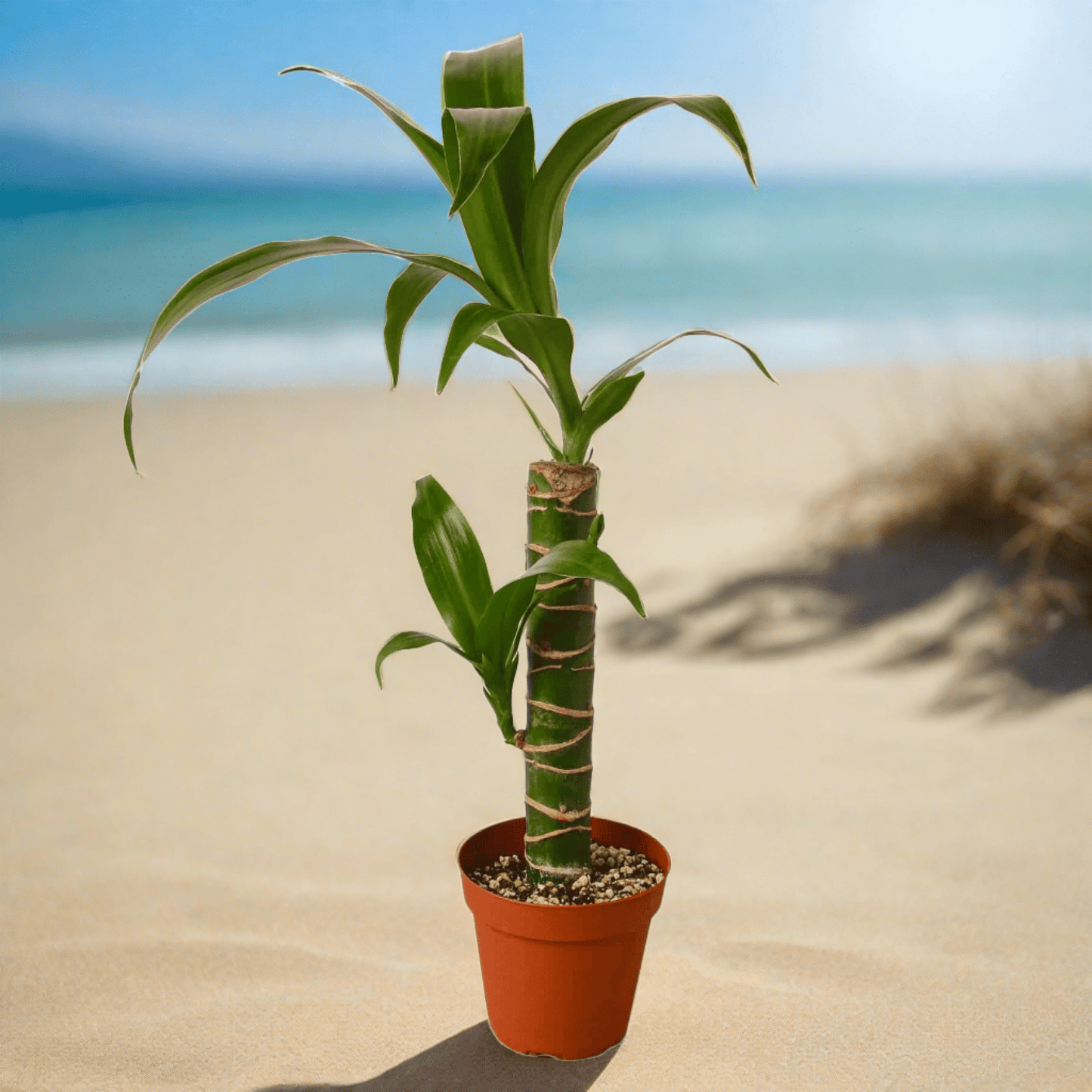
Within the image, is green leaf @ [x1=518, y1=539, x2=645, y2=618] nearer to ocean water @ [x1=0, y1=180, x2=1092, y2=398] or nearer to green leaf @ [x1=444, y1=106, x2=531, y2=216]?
green leaf @ [x1=444, y1=106, x2=531, y2=216]

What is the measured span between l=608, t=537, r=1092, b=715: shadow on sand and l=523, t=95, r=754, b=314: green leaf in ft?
4.51

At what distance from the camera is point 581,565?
0.98m

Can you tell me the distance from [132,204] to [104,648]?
523 inches

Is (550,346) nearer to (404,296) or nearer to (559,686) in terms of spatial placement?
(404,296)

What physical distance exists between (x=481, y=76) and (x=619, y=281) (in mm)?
10764

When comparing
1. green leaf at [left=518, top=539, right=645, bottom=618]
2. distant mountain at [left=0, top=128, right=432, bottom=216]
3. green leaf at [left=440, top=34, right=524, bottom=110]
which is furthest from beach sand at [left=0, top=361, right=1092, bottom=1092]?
distant mountain at [left=0, top=128, right=432, bottom=216]

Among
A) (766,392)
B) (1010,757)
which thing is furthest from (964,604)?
(766,392)

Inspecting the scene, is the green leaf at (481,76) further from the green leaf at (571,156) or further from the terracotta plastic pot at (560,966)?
the terracotta plastic pot at (560,966)

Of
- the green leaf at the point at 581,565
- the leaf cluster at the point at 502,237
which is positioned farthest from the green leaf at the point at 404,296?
the green leaf at the point at 581,565

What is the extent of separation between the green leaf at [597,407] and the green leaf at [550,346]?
0.04 ft

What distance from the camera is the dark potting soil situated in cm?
115

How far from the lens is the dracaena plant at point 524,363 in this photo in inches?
36.8

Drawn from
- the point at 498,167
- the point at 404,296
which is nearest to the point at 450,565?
the point at 404,296

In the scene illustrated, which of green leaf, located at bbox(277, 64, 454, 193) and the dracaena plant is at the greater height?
green leaf, located at bbox(277, 64, 454, 193)
